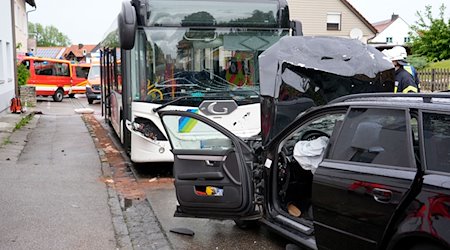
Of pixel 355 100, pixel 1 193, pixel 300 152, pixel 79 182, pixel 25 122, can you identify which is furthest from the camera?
pixel 25 122

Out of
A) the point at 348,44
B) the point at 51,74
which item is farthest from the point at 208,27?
the point at 51,74

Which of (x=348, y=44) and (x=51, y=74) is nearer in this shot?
(x=348, y=44)

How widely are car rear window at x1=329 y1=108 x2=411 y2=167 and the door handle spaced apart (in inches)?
7.7

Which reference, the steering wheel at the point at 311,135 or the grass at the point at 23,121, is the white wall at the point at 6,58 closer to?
the grass at the point at 23,121

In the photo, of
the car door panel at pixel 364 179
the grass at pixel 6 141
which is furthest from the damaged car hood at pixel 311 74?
the grass at pixel 6 141

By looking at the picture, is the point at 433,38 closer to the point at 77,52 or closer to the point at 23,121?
the point at 23,121

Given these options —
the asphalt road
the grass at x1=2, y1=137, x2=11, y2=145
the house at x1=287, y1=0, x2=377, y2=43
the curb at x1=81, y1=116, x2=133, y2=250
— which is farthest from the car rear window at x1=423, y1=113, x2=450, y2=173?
the house at x1=287, y1=0, x2=377, y2=43

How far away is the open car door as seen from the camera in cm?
476

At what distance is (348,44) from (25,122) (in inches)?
491

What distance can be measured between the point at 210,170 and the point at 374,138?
5.96ft

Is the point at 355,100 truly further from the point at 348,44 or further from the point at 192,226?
the point at 192,226

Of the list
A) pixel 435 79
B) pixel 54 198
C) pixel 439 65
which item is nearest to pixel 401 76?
pixel 54 198

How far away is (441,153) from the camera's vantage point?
3172 mm

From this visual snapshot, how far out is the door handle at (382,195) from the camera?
3.29 meters
